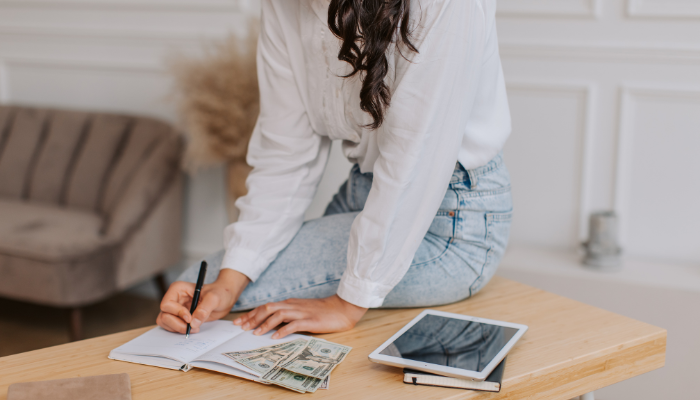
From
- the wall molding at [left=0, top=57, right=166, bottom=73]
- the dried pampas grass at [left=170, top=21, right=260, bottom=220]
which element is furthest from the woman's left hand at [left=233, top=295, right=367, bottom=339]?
the wall molding at [left=0, top=57, right=166, bottom=73]

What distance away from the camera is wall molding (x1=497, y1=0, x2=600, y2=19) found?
181 cm

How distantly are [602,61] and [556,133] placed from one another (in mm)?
256

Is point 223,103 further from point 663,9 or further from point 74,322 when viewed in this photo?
point 663,9

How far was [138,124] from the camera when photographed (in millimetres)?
2410

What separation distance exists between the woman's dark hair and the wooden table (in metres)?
0.40

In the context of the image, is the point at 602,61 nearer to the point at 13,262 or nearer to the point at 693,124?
the point at 693,124

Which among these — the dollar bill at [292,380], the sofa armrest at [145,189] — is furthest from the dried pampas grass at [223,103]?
the dollar bill at [292,380]

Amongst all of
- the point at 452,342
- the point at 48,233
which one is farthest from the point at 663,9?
the point at 48,233

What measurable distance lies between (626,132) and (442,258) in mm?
1060

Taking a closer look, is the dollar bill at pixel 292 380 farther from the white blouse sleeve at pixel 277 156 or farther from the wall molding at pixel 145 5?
the wall molding at pixel 145 5

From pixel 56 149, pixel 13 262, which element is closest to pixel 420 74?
pixel 13 262

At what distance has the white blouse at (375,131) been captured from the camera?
3.05 ft

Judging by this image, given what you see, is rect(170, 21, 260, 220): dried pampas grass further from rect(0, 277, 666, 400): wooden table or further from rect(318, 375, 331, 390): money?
rect(318, 375, 331, 390): money

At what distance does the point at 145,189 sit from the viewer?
7.15 feet
